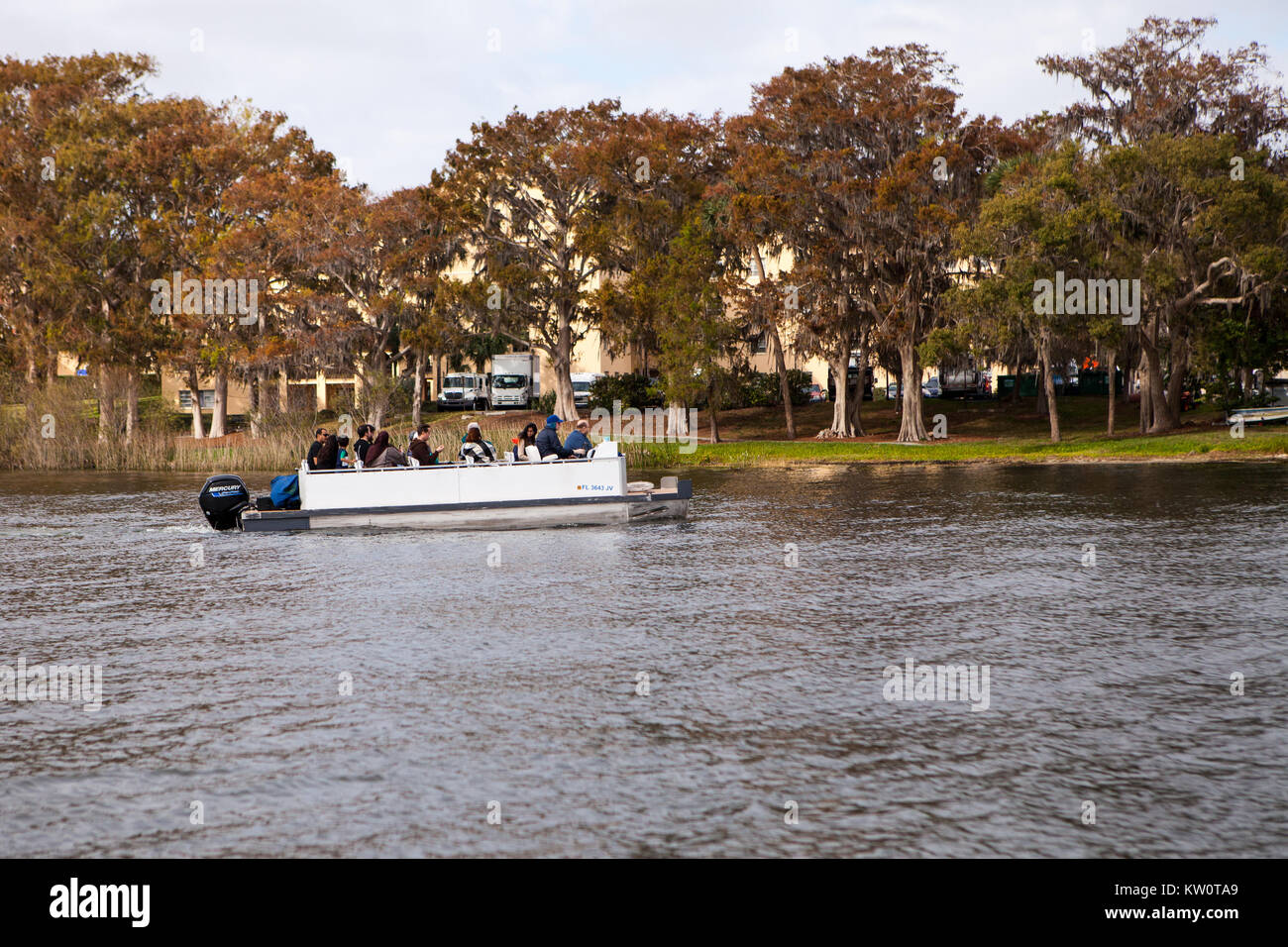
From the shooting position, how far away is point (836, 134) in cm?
4647

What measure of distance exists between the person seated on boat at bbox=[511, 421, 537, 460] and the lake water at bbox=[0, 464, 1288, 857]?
4.33m

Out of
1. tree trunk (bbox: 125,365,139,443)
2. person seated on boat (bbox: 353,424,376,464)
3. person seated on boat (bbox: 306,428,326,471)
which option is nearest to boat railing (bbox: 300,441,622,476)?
person seated on boat (bbox: 306,428,326,471)

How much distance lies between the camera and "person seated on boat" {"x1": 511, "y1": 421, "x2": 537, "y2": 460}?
79.4ft

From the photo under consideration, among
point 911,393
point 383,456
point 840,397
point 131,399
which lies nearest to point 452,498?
point 383,456

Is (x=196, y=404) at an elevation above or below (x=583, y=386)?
below

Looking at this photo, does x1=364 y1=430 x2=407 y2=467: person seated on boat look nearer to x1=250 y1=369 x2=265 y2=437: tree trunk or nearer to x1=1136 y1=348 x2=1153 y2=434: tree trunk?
x1=250 y1=369 x2=265 y2=437: tree trunk

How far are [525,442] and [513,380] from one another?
42.0m

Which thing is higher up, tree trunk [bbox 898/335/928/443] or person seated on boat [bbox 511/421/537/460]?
tree trunk [bbox 898/335/928/443]

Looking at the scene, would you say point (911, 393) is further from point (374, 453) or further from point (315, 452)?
point (315, 452)

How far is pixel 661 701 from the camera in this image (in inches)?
383

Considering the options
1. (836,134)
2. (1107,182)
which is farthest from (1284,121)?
(836,134)

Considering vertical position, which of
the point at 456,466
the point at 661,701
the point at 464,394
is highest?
the point at 464,394
